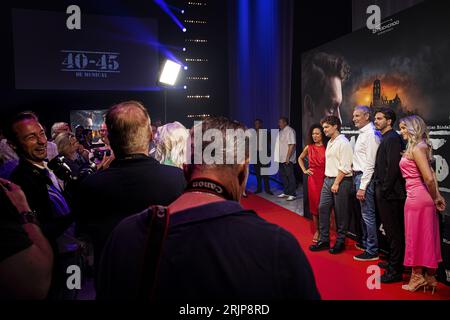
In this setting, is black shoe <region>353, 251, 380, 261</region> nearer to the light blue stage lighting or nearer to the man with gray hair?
the man with gray hair

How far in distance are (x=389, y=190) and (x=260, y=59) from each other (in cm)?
645

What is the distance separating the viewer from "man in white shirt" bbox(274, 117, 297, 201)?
24.1 feet

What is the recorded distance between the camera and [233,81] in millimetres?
10820

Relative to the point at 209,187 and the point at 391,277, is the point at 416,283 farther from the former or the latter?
the point at 209,187

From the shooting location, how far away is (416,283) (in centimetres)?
327

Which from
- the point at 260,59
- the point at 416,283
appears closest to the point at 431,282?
the point at 416,283

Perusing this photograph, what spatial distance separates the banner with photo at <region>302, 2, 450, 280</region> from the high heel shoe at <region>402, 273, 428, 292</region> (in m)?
0.39

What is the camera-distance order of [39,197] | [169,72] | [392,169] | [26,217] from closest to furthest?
1. [26,217]
2. [39,197]
3. [392,169]
4. [169,72]

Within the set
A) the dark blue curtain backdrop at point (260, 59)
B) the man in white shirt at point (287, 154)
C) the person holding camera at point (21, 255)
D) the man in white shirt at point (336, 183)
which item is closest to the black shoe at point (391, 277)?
the man in white shirt at point (336, 183)

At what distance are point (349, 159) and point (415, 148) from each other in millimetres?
1081

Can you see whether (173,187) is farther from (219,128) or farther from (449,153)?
(449,153)

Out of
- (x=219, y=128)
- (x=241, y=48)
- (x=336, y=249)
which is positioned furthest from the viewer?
(x=241, y=48)

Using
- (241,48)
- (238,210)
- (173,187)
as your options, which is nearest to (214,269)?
(238,210)

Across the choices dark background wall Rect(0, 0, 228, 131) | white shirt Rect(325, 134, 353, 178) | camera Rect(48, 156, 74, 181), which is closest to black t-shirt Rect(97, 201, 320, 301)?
camera Rect(48, 156, 74, 181)
